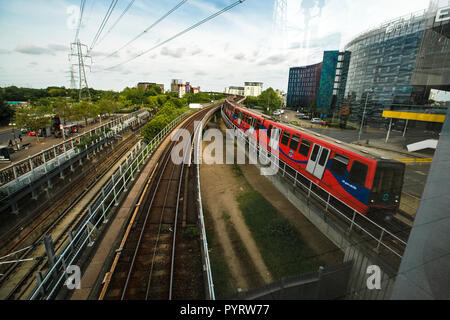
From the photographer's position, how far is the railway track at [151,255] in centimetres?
629

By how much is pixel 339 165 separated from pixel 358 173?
3.19 feet

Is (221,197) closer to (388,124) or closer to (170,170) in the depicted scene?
(170,170)

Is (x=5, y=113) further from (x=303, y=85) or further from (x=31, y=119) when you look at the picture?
(x=303, y=85)

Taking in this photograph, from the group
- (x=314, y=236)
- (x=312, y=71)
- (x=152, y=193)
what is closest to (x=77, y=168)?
(x=152, y=193)

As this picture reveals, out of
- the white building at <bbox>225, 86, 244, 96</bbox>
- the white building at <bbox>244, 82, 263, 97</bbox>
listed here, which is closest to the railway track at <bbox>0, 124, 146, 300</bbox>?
the white building at <bbox>244, 82, 263, 97</bbox>

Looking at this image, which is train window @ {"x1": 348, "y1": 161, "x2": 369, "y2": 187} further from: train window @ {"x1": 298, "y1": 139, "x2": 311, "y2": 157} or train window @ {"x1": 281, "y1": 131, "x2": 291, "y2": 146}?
train window @ {"x1": 281, "y1": 131, "x2": 291, "y2": 146}

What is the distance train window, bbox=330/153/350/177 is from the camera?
818 centimetres

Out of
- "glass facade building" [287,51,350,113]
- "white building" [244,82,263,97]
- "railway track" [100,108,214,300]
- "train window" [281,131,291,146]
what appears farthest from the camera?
"white building" [244,82,263,97]

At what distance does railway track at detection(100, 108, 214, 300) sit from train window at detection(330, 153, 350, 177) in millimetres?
6758

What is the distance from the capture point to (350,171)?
311 inches

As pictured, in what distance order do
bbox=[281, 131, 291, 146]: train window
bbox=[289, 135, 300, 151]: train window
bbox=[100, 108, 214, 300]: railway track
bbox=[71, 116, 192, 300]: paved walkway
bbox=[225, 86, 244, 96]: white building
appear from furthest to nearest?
bbox=[225, 86, 244, 96]: white building < bbox=[281, 131, 291, 146]: train window < bbox=[289, 135, 300, 151]: train window < bbox=[100, 108, 214, 300]: railway track < bbox=[71, 116, 192, 300]: paved walkway

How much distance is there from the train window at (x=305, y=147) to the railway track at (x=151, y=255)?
7080mm

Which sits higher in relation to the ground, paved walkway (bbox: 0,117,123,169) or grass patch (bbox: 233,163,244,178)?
paved walkway (bbox: 0,117,123,169)
